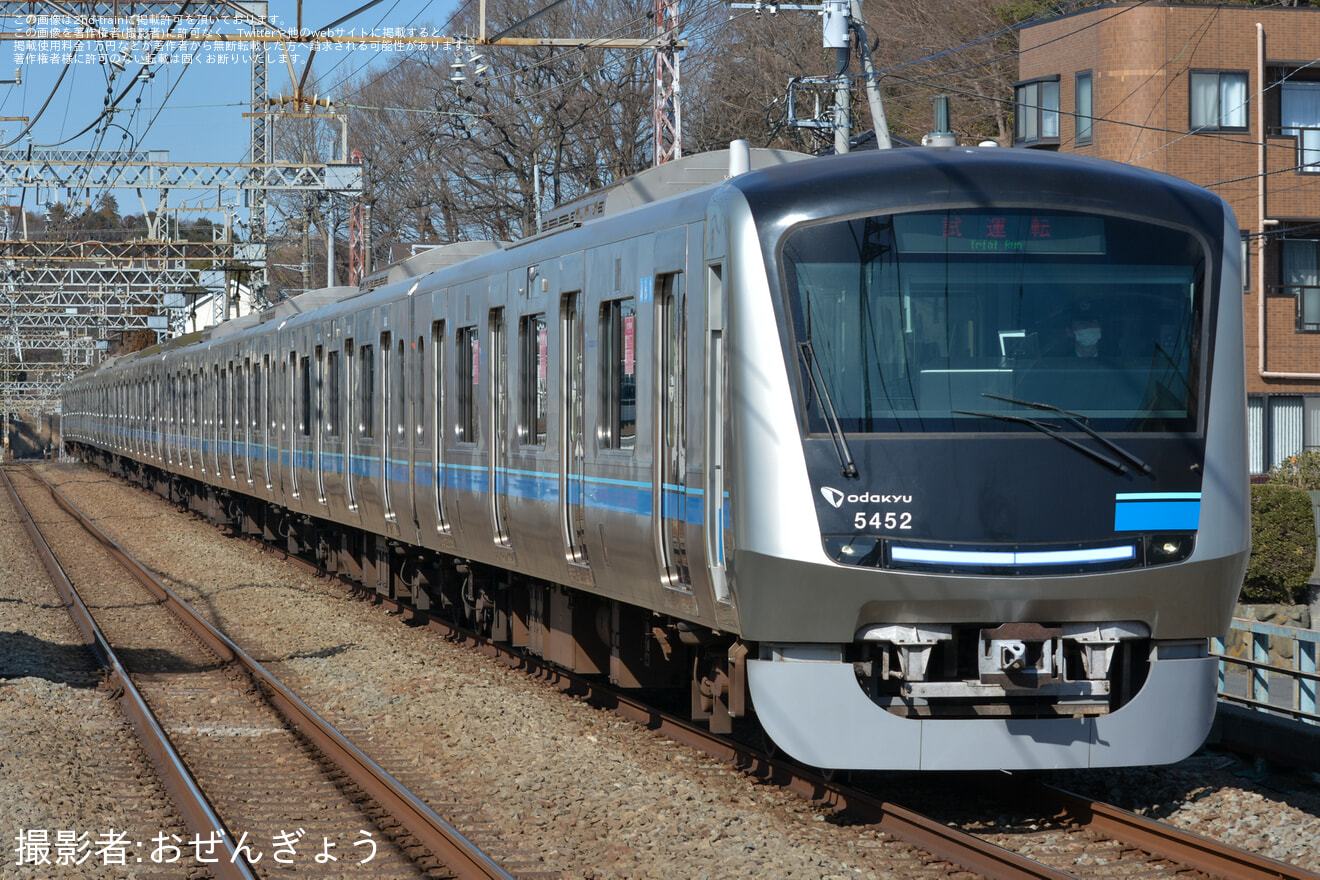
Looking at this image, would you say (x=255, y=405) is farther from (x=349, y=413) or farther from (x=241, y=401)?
(x=349, y=413)

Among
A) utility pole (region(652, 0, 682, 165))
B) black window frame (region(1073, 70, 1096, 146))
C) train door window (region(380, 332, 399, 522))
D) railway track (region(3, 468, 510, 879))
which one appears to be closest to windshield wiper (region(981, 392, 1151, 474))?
railway track (region(3, 468, 510, 879))

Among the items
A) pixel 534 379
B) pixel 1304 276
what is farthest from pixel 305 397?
pixel 1304 276

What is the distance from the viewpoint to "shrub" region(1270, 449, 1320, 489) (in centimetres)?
2072

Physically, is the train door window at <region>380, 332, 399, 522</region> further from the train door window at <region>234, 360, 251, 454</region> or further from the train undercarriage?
the train door window at <region>234, 360, 251, 454</region>

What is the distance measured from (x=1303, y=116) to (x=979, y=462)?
21.6m

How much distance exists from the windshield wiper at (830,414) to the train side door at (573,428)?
2.46 m

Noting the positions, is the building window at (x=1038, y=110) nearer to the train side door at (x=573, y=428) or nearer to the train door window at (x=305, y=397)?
the train door window at (x=305, y=397)

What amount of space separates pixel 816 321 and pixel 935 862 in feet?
7.27

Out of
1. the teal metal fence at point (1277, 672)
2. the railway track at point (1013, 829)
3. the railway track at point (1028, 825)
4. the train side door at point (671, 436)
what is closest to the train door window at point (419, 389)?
the railway track at point (1013, 829)

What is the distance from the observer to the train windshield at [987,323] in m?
6.49

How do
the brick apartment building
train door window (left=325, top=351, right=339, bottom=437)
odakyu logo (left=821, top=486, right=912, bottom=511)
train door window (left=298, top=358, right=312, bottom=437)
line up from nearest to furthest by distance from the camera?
odakyu logo (left=821, top=486, right=912, bottom=511)
train door window (left=325, top=351, right=339, bottom=437)
train door window (left=298, top=358, right=312, bottom=437)
the brick apartment building

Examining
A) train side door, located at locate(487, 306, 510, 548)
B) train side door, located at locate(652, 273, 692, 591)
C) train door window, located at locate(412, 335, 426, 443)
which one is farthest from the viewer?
train door window, located at locate(412, 335, 426, 443)

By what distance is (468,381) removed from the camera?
11211mm

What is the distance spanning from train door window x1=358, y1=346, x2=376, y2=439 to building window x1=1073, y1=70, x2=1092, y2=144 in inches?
605
